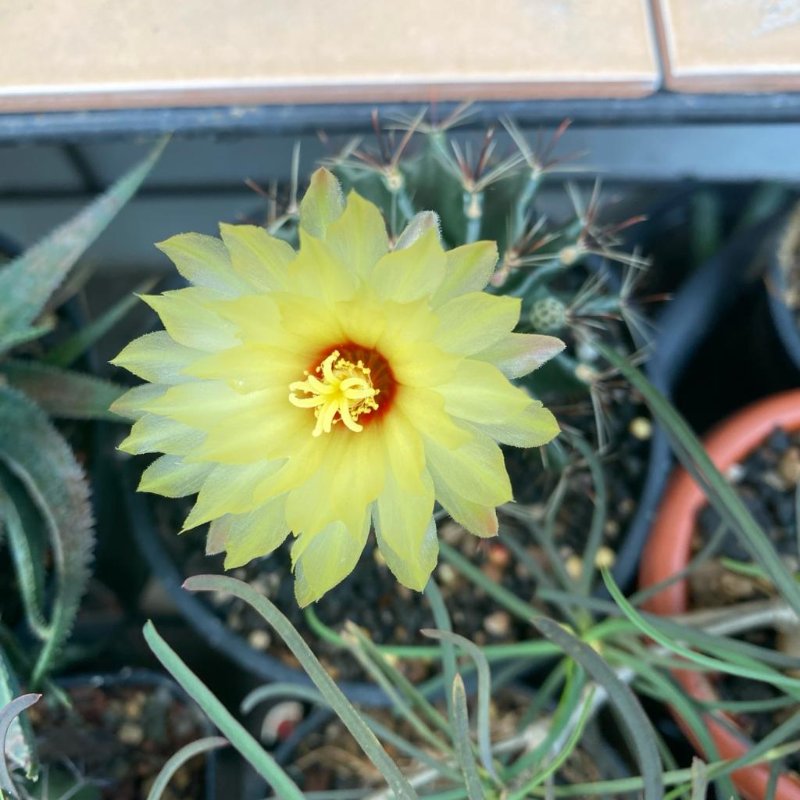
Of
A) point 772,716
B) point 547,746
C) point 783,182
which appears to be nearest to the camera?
point 547,746

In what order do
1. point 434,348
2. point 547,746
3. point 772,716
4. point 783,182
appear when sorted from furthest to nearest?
1. point 783,182
2. point 772,716
3. point 547,746
4. point 434,348

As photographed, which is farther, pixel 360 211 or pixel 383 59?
pixel 383 59

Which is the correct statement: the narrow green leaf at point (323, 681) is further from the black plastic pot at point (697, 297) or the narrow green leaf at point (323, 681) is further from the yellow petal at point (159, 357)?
the black plastic pot at point (697, 297)

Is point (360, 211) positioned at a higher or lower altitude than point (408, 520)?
higher

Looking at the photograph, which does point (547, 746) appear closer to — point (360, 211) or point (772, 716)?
point (772, 716)

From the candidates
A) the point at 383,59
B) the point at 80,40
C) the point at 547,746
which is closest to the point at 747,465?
the point at 547,746

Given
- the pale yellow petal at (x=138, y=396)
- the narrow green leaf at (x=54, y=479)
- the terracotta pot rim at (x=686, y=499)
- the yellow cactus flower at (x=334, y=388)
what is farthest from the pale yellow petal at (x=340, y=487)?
the terracotta pot rim at (x=686, y=499)
